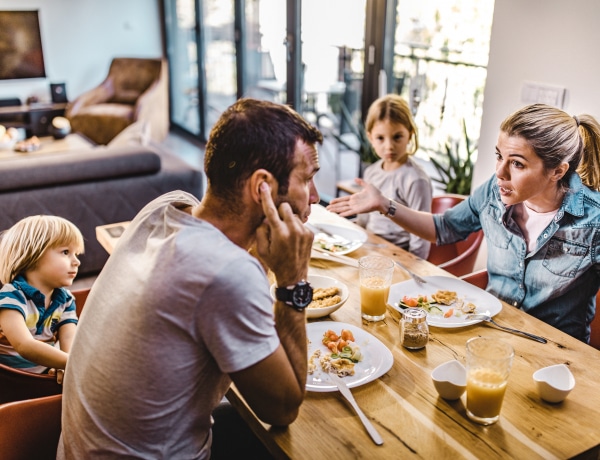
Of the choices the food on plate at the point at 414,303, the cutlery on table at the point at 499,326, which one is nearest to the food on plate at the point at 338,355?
the food on plate at the point at 414,303

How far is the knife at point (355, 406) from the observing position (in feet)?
3.78

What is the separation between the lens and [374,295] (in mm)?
1603

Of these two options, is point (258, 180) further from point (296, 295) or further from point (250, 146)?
point (296, 295)

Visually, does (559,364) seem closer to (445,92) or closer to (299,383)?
(299,383)

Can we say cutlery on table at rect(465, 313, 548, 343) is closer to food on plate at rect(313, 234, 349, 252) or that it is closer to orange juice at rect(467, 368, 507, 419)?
orange juice at rect(467, 368, 507, 419)

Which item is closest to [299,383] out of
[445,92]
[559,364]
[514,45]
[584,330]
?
[559,364]

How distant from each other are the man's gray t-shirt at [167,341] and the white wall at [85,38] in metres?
6.68

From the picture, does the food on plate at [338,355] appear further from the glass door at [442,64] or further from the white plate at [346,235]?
the glass door at [442,64]

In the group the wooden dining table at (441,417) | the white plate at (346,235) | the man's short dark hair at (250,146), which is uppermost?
the man's short dark hair at (250,146)

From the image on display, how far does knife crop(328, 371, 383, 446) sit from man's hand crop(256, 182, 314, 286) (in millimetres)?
261

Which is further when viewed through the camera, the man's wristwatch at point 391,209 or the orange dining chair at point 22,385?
the man's wristwatch at point 391,209

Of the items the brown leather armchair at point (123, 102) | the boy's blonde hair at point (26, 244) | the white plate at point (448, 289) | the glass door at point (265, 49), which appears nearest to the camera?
the white plate at point (448, 289)

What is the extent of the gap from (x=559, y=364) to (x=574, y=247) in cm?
48

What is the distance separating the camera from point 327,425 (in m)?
1.20
